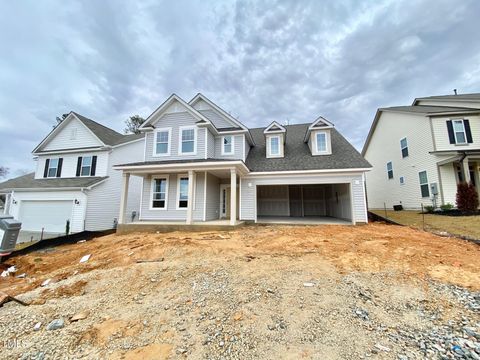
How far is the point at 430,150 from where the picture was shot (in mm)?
12727

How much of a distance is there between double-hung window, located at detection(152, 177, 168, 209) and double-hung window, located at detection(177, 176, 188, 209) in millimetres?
895

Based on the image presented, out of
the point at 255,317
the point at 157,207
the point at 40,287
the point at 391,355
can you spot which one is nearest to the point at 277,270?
the point at 255,317

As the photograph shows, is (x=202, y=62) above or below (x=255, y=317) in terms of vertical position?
above

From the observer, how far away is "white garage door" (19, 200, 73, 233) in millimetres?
13039

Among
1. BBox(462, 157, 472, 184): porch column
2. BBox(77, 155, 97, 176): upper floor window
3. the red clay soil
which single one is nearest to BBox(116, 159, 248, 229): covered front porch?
the red clay soil

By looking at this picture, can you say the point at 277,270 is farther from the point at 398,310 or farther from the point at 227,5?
the point at 227,5

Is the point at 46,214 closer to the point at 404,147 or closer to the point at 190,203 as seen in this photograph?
the point at 190,203

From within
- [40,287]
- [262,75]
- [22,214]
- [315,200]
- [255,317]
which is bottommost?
[40,287]

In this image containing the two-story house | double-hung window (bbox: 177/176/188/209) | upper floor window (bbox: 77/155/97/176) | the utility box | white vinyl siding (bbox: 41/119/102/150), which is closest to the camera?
the utility box

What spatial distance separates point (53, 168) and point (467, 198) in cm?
2717

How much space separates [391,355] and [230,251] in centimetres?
443

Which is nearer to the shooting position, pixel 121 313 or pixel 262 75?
pixel 121 313

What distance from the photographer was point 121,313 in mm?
3443

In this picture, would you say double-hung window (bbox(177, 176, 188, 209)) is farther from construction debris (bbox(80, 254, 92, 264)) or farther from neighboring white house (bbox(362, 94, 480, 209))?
neighboring white house (bbox(362, 94, 480, 209))
